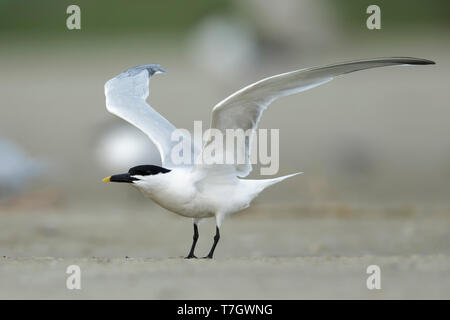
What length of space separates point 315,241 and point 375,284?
3004mm

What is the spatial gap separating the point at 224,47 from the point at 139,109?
1405 centimetres

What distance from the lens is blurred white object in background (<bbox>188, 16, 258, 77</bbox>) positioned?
19.4m

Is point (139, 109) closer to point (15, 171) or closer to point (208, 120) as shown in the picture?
point (15, 171)

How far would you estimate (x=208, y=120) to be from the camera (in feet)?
48.2

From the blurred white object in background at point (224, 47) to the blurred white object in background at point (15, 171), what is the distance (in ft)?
27.0

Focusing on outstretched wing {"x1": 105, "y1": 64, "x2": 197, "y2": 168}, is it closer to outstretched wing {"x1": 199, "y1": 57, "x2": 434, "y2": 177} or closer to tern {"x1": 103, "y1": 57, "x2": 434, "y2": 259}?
tern {"x1": 103, "y1": 57, "x2": 434, "y2": 259}

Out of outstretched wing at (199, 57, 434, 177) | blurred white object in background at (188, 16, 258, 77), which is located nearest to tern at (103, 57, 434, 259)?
outstretched wing at (199, 57, 434, 177)

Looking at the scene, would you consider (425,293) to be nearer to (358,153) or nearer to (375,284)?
(375,284)

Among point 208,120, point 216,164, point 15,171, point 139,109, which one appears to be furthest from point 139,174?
point 208,120

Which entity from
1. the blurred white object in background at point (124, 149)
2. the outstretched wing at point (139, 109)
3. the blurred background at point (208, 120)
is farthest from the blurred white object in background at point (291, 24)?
the outstretched wing at point (139, 109)

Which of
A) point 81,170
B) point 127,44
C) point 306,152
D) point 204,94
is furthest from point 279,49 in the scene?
point 81,170

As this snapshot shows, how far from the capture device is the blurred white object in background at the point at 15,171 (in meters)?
11.0

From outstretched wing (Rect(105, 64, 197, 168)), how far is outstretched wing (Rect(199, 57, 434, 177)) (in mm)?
702

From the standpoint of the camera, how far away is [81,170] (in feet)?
41.2
